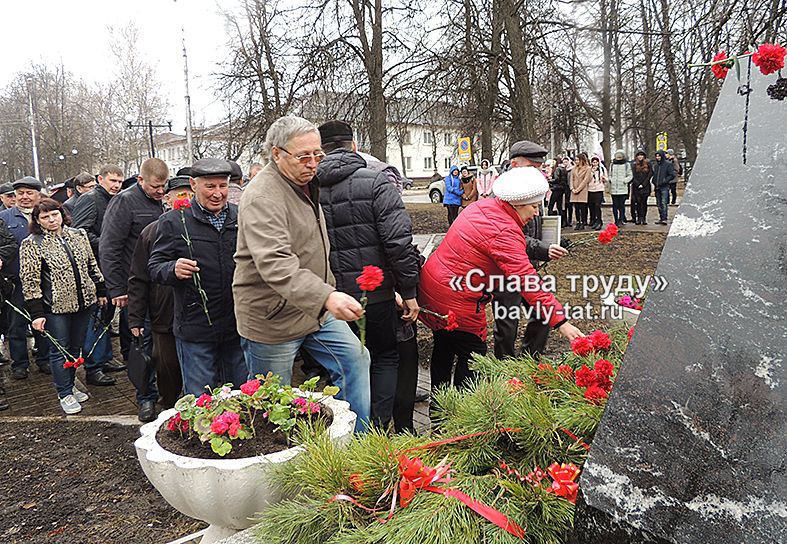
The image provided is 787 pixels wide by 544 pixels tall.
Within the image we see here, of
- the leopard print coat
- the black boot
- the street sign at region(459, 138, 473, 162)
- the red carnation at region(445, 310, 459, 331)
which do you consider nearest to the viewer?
the red carnation at region(445, 310, 459, 331)

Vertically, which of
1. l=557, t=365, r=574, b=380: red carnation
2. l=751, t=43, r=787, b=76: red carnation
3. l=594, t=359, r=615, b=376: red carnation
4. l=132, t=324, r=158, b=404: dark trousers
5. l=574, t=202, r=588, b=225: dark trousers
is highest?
l=751, t=43, r=787, b=76: red carnation

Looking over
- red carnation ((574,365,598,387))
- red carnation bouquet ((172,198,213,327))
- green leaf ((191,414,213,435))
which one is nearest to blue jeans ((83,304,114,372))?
red carnation bouquet ((172,198,213,327))

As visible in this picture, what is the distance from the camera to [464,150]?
14.4 meters

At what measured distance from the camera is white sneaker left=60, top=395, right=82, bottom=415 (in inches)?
181

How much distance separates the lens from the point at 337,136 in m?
3.39

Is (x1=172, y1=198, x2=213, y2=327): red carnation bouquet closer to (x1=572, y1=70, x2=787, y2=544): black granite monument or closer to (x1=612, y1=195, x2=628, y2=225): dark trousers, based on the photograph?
(x1=572, y1=70, x2=787, y2=544): black granite monument

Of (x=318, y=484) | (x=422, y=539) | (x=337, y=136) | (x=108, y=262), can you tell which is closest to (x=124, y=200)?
(x=108, y=262)

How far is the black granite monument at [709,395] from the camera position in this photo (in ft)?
3.21

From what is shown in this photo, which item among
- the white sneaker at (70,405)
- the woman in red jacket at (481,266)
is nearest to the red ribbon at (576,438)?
the woman in red jacket at (481,266)

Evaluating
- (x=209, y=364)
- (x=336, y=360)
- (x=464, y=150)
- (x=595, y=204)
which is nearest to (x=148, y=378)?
(x=209, y=364)

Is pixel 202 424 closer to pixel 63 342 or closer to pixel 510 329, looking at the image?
pixel 510 329

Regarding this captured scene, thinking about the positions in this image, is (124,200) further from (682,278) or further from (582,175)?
(582,175)

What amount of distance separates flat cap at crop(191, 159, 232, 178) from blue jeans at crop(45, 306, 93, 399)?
6.69 ft

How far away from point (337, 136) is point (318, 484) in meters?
2.24
